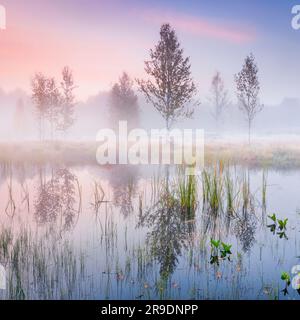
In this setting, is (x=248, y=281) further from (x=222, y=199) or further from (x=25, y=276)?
(x=222, y=199)

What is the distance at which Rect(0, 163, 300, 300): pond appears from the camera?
5195mm

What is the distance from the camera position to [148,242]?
A: 6727 mm

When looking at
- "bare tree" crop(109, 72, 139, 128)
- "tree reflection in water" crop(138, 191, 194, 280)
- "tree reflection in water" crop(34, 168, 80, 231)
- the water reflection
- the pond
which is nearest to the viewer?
the pond

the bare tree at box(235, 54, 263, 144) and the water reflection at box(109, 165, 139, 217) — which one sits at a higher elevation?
the bare tree at box(235, 54, 263, 144)

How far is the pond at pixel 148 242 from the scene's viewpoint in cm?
520

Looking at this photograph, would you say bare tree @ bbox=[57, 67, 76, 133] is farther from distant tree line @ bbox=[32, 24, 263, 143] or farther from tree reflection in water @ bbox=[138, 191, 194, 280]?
tree reflection in water @ bbox=[138, 191, 194, 280]

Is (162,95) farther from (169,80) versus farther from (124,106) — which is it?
(124,106)

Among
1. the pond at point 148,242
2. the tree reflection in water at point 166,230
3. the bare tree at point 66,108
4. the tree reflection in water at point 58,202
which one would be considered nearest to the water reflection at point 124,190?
the pond at point 148,242

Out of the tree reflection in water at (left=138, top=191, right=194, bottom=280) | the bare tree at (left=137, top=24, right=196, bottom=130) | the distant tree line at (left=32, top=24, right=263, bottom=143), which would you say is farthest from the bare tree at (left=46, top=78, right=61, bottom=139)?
the tree reflection in water at (left=138, top=191, right=194, bottom=280)

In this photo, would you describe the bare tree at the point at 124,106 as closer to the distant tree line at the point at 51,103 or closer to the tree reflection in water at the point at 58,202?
the distant tree line at the point at 51,103

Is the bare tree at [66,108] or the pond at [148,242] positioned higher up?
the bare tree at [66,108]

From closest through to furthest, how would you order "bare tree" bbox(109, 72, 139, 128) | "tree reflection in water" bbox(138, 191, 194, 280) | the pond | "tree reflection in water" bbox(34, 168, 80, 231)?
the pond, "tree reflection in water" bbox(138, 191, 194, 280), "tree reflection in water" bbox(34, 168, 80, 231), "bare tree" bbox(109, 72, 139, 128)

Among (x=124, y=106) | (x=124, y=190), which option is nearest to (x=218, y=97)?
(x=124, y=106)
